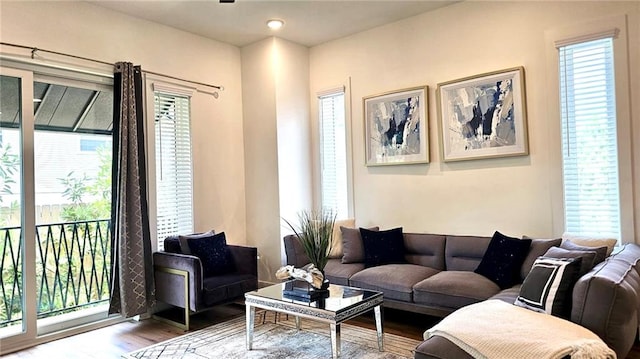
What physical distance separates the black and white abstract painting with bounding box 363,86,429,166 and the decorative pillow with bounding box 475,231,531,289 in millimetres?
1189

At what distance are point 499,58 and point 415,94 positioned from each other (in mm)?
860

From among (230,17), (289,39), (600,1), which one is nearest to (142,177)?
(230,17)

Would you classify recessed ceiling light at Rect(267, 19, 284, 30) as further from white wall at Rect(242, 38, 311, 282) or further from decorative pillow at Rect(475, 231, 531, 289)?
decorative pillow at Rect(475, 231, 531, 289)

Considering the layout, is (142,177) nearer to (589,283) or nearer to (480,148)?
(480,148)

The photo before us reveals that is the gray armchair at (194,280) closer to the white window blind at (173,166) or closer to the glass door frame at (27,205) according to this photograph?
the white window blind at (173,166)

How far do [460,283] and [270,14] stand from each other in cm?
309

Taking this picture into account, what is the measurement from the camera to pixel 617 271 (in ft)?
8.21

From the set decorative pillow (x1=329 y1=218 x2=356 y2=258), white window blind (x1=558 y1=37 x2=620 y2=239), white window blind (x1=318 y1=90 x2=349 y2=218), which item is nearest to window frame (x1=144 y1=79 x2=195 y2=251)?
decorative pillow (x1=329 y1=218 x2=356 y2=258)

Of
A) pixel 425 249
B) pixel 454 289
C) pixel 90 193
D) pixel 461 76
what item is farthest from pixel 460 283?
pixel 90 193

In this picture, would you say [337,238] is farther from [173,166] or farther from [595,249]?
[595,249]

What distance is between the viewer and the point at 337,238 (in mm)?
4586

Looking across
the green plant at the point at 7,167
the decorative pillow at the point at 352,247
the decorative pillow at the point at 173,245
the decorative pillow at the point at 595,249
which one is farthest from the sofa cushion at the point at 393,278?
the green plant at the point at 7,167

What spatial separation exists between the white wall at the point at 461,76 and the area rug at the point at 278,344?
140 cm

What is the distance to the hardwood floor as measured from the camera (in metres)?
3.43
